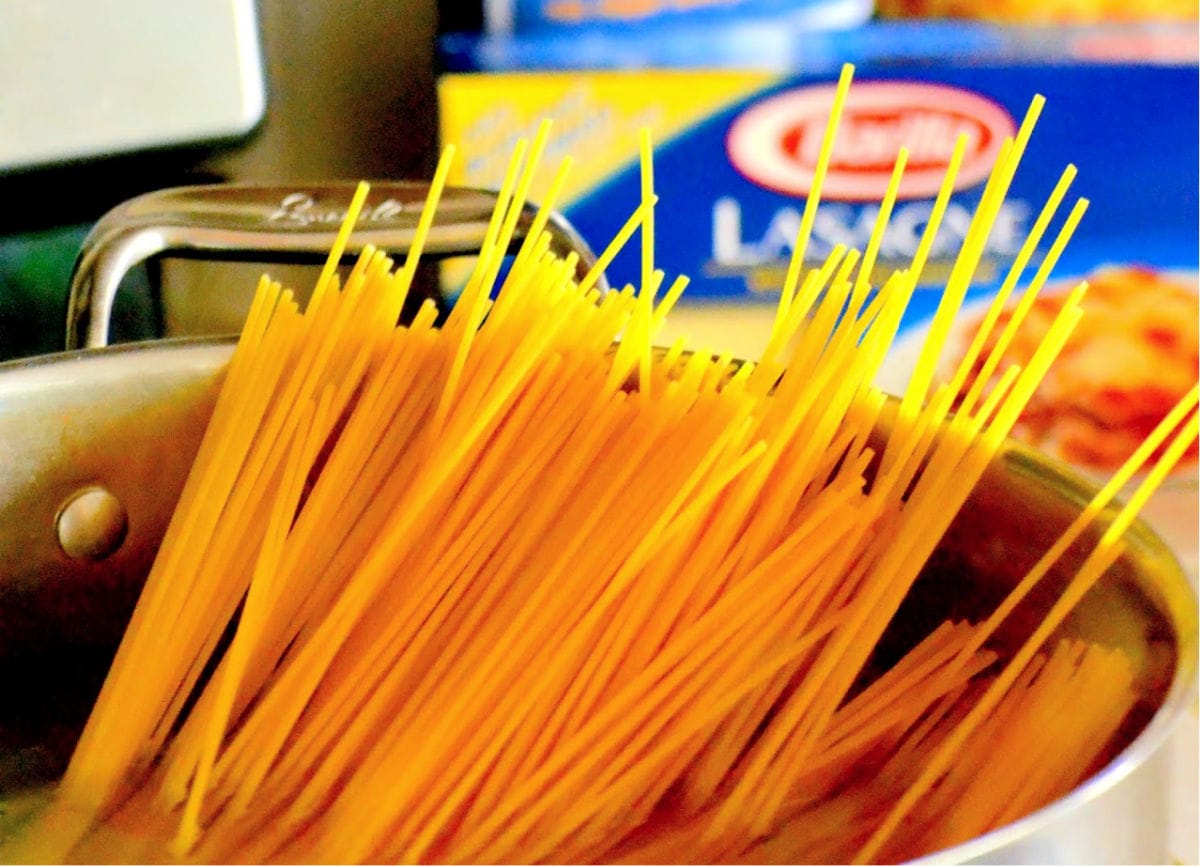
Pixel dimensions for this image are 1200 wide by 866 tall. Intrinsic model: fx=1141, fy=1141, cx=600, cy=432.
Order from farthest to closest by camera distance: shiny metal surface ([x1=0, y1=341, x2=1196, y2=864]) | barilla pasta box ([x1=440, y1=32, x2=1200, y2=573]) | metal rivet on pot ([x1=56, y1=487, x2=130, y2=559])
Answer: barilla pasta box ([x1=440, y1=32, x2=1200, y2=573]) < metal rivet on pot ([x1=56, y1=487, x2=130, y2=559]) < shiny metal surface ([x1=0, y1=341, x2=1196, y2=864])

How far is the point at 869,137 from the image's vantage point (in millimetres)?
635

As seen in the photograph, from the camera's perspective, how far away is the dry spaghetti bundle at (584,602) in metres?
0.34

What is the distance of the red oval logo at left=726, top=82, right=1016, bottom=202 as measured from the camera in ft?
2.04

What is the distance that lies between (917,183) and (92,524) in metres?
0.46

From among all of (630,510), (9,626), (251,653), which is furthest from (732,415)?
(9,626)

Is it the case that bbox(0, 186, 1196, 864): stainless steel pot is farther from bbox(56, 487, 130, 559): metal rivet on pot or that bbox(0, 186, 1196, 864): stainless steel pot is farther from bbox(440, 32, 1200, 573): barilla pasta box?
bbox(440, 32, 1200, 573): barilla pasta box

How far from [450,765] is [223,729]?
0.08 meters

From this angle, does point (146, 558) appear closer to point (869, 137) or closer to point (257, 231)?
point (257, 231)

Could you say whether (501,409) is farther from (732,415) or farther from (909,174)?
(909,174)

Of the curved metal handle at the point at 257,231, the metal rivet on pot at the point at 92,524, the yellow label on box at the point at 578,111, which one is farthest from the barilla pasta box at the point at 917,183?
the metal rivet on pot at the point at 92,524

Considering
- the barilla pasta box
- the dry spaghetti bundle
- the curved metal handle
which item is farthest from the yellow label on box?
the dry spaghetti bundle

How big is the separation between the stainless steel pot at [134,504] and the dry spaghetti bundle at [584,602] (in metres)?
0.02

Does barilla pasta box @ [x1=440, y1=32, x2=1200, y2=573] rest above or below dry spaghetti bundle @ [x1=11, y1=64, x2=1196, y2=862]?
above

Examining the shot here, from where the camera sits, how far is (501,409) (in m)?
0.37
